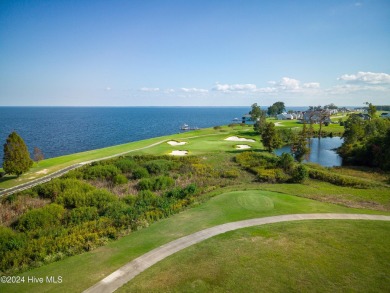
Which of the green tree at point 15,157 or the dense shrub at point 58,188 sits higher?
the green tree at point 15,157

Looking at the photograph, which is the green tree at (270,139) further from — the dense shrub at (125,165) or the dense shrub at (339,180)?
the dense shrub at (125,165)

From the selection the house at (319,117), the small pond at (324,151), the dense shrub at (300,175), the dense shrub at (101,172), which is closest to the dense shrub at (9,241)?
the dense shrub at (101,172)

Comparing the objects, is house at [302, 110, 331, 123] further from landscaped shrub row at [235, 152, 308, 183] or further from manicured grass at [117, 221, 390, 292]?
manicured grass at [117, 221, 390, 292]

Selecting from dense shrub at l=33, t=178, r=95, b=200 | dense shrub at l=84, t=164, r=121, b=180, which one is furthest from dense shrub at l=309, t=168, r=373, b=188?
dense shrub at l=33, t=178, r=95, b=200

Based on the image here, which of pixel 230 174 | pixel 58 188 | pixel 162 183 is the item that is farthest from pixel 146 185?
pixel 230 174

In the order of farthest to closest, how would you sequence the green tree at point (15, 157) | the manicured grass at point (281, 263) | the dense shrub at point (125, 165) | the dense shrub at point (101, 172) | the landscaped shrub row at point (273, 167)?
the dense shrub at point (125, 165), the dense shrub at point (101, 172), the green tree at point (15, 157), the landscaped shrub row at point (273, 167), the manicured grass at point (281, 263)

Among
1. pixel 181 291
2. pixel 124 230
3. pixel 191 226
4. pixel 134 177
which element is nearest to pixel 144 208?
pixel 124 230
